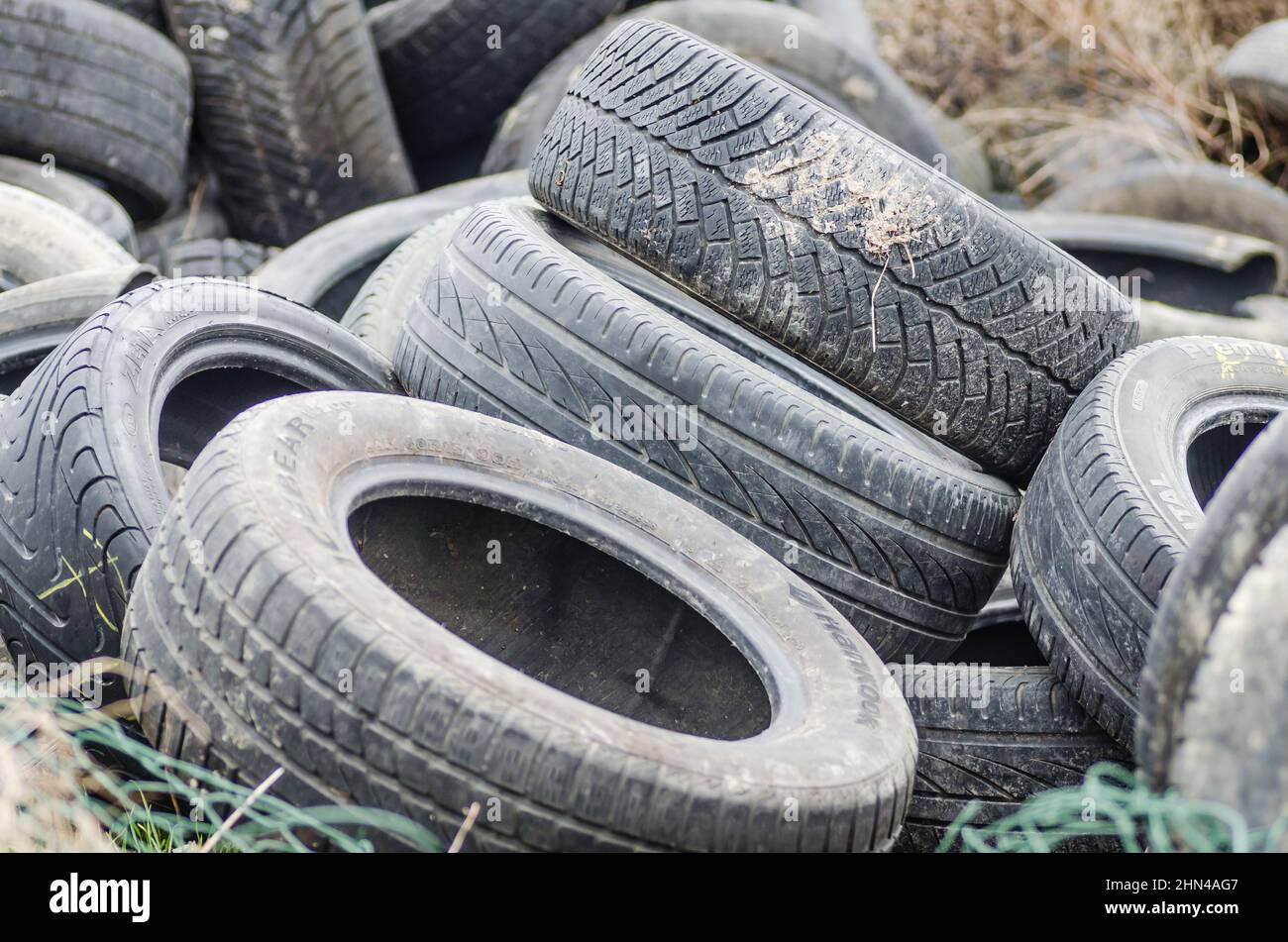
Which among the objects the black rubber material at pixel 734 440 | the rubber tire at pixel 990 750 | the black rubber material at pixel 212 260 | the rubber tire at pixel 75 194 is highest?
the black rubber material at pixel 734 440

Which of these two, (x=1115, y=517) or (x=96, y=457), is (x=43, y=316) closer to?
(x=96, y=457)

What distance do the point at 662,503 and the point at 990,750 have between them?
33.2 inches

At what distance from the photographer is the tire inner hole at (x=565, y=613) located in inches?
98.8

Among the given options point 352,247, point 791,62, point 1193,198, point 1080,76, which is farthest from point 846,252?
point 1080,76

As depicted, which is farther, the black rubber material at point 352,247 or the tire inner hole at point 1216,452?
the black rubber material at point 352,247

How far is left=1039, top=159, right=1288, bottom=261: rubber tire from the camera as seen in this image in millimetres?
5672

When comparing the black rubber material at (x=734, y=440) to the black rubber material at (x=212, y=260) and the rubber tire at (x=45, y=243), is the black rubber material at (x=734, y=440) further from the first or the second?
the black rubber material at (x=212, y=260)

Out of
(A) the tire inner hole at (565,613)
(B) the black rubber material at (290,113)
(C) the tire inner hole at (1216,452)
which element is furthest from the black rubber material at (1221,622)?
(B) the black rubber material at (290,113)

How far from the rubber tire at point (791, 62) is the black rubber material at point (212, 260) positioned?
3.44ft

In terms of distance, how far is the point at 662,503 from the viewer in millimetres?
2562

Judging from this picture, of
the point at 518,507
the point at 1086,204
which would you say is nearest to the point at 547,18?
the point at 1086,204

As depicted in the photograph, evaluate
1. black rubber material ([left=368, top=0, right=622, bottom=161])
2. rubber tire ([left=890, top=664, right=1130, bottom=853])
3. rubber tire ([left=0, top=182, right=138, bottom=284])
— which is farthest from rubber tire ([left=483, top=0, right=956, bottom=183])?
rubber tire ([left=890, top=664, right=1130, bottom=853])

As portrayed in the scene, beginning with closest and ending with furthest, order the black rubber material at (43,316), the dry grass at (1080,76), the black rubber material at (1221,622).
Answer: the black rubber material at (1221,622) < the black rubber material at (43,316) < the dry grass at (1080,76)
